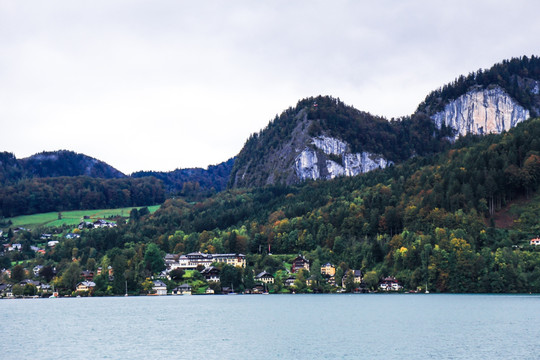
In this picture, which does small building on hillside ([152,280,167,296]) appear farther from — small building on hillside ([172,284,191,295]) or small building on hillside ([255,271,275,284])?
small building on hillside ([255,271,275,284])

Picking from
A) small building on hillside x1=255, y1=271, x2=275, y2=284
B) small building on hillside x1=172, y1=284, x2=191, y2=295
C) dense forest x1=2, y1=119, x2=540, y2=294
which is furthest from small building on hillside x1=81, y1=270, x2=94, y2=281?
small building on hillside x1=255, y1=271, x2=275, y2=284

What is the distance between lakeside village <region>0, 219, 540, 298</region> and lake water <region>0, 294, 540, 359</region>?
42.9 m

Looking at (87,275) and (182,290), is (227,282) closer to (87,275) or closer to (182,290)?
(182,290)

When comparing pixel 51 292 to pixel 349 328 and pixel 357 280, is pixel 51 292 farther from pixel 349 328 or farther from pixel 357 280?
pixel 349 328

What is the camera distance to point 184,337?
5922cm

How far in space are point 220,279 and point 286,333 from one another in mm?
77653

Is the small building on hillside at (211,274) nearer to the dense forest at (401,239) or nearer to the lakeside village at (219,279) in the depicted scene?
the lakeside village at (219,279)

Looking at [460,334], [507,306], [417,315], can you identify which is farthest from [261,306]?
[460,334]

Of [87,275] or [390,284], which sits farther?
[87,275]

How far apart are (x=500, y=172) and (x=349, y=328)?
4083 inches

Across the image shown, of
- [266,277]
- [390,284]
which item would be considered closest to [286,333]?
[390,284]

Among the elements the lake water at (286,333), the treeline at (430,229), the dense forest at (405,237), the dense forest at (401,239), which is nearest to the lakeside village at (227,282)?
the dense forest at (401,239)

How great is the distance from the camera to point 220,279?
137500mm

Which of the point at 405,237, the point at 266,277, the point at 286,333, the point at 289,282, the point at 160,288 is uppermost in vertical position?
the point at 405,237
